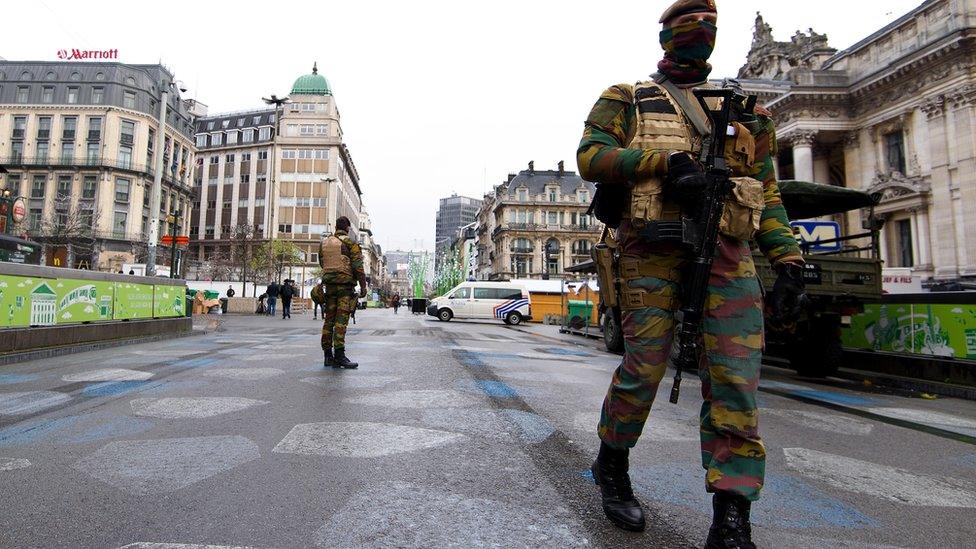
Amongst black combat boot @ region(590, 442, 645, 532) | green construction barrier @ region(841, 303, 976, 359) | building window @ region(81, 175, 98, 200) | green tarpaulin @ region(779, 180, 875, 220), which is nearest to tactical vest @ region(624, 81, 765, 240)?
black combat boot @ region(590, 442, 645, 532)

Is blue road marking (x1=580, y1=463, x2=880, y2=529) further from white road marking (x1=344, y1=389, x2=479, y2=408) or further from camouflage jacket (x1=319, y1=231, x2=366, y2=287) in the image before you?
camouflage jacket (x1=319, y1=231, x2=366, y2=287)

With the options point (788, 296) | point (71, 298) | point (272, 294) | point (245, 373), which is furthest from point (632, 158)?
point (272, 294)

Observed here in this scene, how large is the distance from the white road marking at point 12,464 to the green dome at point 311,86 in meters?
87.6

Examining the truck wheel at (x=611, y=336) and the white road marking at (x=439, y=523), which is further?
the truck wheel at (x=611, y=336)

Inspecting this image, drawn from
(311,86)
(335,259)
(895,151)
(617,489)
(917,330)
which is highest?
(311,86)

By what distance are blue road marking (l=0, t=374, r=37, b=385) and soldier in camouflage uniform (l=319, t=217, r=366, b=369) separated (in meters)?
3.03

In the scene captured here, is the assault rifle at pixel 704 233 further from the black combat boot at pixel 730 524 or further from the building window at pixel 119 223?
the building window at pixel 119 223

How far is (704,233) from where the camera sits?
81.0 inches

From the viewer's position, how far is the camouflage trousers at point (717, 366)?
74.6 inches

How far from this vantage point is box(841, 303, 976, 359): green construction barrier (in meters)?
7.36

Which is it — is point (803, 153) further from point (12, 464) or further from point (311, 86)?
point (311, 86)

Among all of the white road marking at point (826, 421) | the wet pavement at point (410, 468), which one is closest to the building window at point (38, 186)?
the wet pavement at point (410, 468)

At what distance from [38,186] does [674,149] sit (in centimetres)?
8063

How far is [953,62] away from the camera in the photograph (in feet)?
82.1
